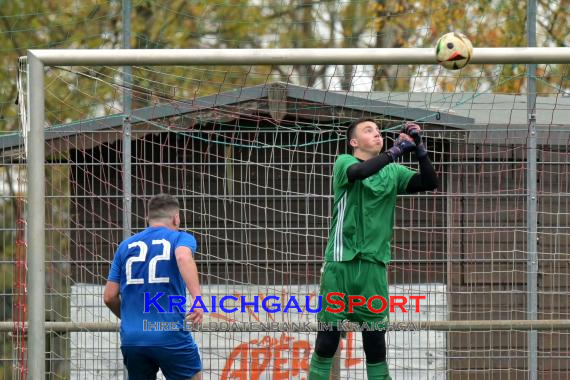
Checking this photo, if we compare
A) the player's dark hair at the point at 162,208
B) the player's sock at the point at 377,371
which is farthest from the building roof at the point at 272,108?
the player's sock at the point at 377,371

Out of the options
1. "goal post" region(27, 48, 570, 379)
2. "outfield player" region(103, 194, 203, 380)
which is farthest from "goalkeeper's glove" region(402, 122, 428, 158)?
"outfield player" region(103, 194, 203, 380)

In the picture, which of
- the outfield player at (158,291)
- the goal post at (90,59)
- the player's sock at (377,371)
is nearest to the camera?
the outfield player at (158,291)

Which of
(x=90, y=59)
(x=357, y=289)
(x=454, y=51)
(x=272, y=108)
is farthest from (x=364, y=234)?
(x=272, y=108)

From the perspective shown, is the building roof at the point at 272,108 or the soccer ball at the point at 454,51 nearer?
the soccer ball at the point at 454,51

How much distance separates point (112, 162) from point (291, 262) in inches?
66.5

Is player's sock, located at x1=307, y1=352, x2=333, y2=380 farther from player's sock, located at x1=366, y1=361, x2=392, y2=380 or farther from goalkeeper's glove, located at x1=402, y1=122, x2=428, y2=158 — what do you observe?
goalkeeper's glove, located at x1=402, y1=122, x2=428, y2=158

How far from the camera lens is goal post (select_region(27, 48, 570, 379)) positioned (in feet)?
21.8

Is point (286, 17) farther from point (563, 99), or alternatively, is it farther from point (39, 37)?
point (563, 99)

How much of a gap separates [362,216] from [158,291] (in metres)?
1.27

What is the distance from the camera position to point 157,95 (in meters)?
8.42

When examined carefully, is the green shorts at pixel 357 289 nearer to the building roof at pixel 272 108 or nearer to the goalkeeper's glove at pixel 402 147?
the goalkeeper's glove at pixel 402 147

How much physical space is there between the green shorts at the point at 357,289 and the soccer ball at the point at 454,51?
124 centimetres

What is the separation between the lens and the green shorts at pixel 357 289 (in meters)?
6.38

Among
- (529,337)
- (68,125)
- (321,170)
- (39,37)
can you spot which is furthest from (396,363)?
(39,37)
